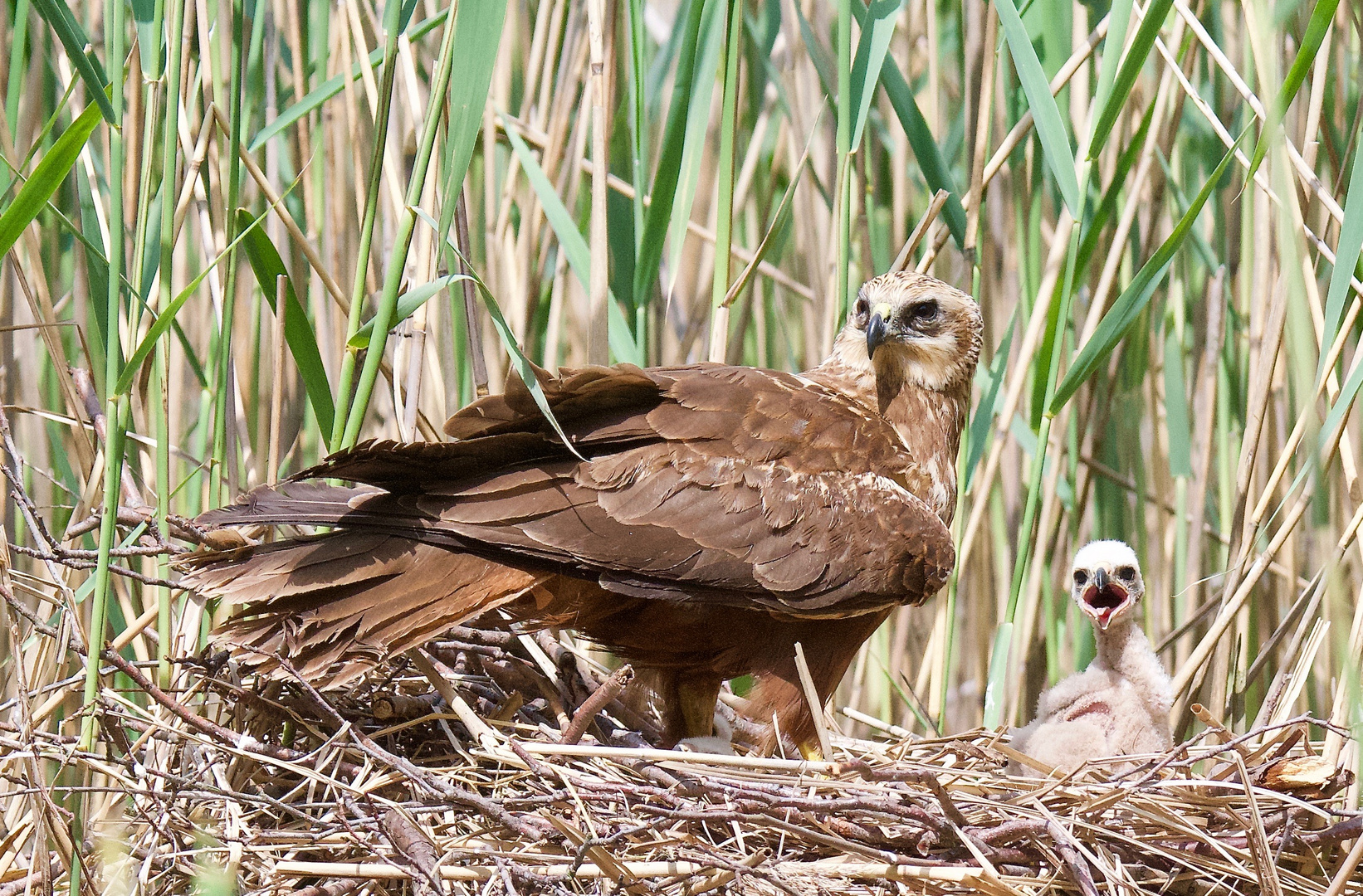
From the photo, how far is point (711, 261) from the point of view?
3453mm

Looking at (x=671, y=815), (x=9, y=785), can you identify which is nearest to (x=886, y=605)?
(x=671, y=815)

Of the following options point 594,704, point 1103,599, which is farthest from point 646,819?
point 1103,599

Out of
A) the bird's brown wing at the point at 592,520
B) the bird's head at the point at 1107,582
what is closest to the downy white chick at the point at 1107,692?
the bird's head at the point at 1107,582

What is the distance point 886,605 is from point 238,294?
169cm

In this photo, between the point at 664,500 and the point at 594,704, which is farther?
the point at 664,500

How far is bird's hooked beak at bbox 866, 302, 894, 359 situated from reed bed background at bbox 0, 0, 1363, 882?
9cm

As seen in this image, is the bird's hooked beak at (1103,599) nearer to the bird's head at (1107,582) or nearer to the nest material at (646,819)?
the bird's head at (1107,582)

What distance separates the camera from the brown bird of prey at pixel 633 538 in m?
1.98

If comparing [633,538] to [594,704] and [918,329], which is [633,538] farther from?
[918,329]

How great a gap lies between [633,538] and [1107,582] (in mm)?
1015

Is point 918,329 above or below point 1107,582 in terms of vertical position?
above

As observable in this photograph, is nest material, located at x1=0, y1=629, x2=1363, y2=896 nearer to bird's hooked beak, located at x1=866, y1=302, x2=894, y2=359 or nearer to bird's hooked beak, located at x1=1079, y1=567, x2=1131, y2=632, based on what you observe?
bird's hooked beak, located at x1=1079, y1=567, x2=1131, y2=632

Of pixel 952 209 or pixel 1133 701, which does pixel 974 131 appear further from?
pixel 1133 701

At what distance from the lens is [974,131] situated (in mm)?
2514
